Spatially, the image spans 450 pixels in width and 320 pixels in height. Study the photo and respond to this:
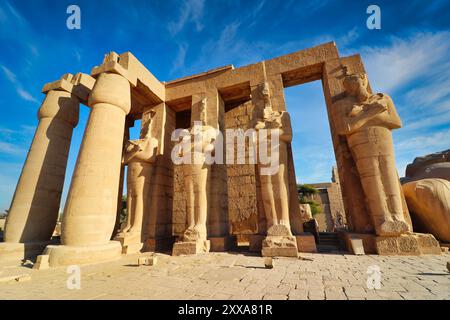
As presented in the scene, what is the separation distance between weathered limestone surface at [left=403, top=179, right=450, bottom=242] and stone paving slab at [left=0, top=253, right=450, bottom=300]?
99 cm

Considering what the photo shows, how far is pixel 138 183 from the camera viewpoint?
6.58 metres

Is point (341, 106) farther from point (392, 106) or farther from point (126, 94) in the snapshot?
point (126, 94)

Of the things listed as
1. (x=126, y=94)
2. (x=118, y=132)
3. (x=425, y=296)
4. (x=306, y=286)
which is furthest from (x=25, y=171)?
(x=425, y=296)

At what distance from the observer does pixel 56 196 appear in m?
6.32

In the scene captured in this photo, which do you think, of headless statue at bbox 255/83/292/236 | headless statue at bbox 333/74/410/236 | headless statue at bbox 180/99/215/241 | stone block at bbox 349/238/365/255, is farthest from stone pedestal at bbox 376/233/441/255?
headless statue at bbox 180/99/215/241

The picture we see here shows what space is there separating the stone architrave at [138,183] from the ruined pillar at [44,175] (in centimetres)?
193

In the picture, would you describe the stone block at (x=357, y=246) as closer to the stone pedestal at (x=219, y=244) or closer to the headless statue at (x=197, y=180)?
the stone pedestal at (x=219, y=244)

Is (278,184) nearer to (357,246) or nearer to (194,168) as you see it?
(357,246)

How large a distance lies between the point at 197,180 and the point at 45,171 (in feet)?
14.4

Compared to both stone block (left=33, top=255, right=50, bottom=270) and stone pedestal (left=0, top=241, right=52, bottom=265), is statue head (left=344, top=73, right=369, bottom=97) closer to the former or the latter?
stone block (left=33, top=255, right=50, bottom=270)

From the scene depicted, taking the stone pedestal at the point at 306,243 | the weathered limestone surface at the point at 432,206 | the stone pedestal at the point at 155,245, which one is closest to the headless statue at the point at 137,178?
the stone pedestal at the point at 155,245

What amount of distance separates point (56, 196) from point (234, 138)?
5768 millimetres

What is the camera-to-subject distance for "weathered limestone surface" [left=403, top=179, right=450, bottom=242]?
4.66 m
